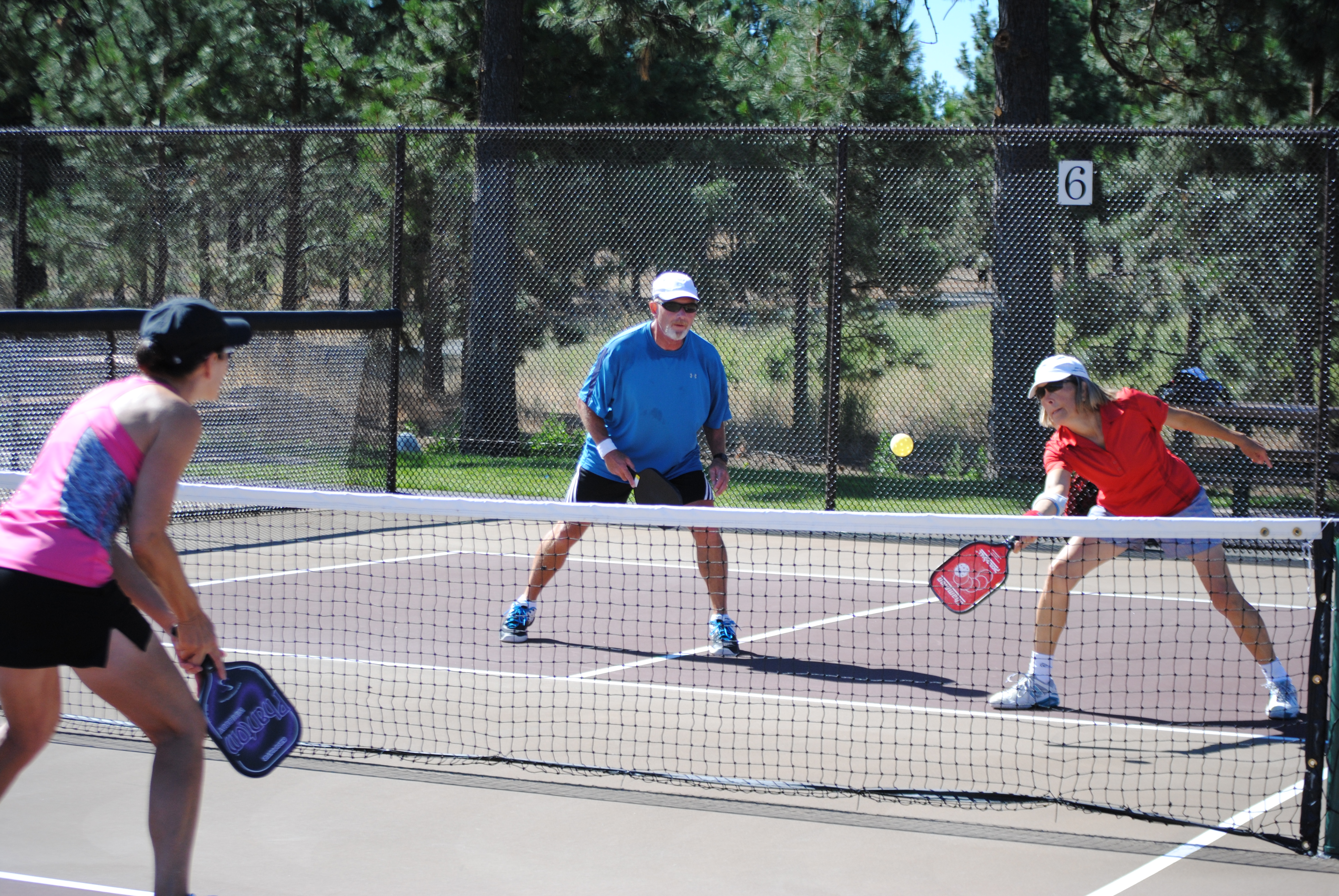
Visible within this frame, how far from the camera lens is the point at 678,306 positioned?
7.13 m

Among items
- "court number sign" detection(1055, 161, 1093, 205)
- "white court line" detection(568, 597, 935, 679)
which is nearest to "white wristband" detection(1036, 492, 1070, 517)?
"white court line" detection(568, 597, 935, 679)

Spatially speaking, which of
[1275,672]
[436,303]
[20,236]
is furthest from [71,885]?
[20,236]

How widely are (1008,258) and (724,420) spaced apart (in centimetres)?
492

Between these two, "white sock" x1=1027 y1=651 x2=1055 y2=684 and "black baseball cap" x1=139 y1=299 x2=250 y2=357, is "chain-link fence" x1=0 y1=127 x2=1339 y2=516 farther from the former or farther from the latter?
"black baseball cap" x1=139 y1=299 x2=250 y2=357

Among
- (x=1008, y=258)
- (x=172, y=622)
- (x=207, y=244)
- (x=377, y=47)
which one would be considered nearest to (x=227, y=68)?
(x=377, y=47)

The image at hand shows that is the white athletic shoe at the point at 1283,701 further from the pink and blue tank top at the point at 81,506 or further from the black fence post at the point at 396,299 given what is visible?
the black fence post at the point at 396,299

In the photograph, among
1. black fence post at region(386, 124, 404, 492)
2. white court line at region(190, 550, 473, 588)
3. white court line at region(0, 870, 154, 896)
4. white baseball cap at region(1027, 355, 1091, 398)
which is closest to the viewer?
white court line at region(0, 870, 154, 896)

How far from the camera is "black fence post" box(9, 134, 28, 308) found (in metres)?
13.0

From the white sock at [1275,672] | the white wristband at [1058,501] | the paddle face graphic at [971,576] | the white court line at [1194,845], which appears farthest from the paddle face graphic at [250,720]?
the white sock at [1275,672]

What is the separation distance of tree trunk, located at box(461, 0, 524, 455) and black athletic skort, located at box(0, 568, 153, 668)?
9.78 metres

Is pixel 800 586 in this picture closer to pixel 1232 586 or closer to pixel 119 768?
pixel 1232 586

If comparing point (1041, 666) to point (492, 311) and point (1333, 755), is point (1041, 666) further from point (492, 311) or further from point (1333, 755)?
point (492, 311)

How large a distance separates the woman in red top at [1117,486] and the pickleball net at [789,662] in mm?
188

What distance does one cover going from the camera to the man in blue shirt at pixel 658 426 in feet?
23.8
